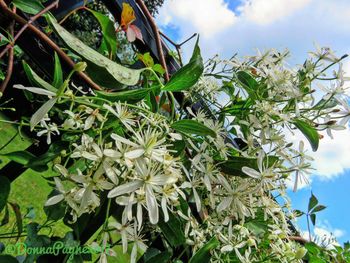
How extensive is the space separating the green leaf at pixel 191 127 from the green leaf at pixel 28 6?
0.75 ft

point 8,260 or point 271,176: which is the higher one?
point 271,176

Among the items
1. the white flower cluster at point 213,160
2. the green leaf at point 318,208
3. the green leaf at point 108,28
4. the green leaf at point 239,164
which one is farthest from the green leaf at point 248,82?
the green leaf at point 318,208

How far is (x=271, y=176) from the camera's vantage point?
0.50 m

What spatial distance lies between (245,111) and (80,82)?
→ 264 mm

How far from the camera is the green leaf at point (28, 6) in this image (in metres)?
0.47

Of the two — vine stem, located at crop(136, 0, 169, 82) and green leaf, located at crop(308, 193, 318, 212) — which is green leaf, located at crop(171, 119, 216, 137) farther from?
green leaf, located at crop(308, 193, 318, 212)

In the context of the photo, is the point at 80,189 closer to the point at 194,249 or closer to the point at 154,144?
the point at 154,144

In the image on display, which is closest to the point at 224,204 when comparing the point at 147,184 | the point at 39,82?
the point at 147,184

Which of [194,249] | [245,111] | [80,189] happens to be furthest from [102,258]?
[245,111]

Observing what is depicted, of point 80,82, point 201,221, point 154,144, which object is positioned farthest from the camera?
point 201,221

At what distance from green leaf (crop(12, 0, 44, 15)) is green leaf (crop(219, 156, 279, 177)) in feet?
1.00

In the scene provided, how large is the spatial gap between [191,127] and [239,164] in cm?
11

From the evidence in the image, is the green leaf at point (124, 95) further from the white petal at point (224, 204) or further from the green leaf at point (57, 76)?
the white petal at point (224, 204)

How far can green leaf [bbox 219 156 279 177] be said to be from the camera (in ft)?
1.67
